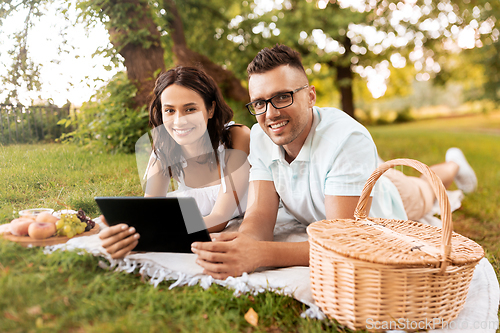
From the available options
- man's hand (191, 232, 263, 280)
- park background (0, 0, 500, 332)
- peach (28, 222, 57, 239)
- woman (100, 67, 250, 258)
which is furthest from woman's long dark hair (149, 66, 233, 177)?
peach (28, 222, 57, 239)

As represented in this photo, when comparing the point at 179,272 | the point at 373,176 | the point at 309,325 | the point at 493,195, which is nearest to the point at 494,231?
the point at 493,195

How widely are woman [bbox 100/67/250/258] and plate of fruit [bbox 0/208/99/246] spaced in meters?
0.24

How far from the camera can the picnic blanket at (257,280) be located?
1.70 meters

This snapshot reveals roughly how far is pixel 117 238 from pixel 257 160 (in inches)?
42.1

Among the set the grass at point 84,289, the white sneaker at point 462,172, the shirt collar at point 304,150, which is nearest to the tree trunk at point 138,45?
the grass at point 84,289

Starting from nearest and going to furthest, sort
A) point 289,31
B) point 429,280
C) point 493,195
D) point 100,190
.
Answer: point 429,280 → point 100,190 → point 493,195 → point 289,31

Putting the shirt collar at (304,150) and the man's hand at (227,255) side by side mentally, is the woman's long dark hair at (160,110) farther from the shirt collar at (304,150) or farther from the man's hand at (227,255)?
the man's hand at (227,255)

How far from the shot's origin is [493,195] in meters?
4.94

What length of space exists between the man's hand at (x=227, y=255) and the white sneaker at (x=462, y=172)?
3566mm

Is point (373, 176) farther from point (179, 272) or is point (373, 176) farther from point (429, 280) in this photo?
point (179, 272)

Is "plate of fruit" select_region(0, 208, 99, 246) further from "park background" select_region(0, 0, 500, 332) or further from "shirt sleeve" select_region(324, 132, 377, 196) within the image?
"shirt sleeve" select_region(324, 132, 377, 196)

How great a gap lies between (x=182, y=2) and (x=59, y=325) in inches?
121

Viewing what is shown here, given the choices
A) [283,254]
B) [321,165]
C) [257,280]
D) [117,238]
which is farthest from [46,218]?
[321,165]

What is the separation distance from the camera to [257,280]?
6.00 ft
